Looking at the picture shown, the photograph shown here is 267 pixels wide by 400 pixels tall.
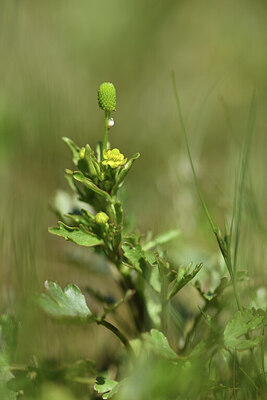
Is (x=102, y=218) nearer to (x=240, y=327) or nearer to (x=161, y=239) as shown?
(x=161, y=239)

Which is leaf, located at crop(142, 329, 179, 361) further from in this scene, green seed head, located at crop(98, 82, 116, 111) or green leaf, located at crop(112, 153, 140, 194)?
green seed head, located at crop(98, 82, 116, 111)

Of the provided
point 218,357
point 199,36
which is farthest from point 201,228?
point 199,36

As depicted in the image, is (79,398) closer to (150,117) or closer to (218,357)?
(218,357)

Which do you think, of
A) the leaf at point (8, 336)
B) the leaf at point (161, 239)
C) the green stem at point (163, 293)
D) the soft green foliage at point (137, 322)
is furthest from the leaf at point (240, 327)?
the leaf at point (8, 336)

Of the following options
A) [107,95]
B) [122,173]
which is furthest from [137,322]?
[107,95]

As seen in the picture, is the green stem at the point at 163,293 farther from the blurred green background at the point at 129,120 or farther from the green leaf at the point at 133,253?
the blurred green background at the point at 129,120

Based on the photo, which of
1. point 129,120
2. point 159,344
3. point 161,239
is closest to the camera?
point 159,344

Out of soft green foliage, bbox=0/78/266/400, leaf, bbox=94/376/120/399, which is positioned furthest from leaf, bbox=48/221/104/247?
leaf, bbox=94/376/120/399

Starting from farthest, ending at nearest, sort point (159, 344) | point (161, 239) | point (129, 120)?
1. point (129, 120)
2. point (161, 239)
3. point (159, 344)
